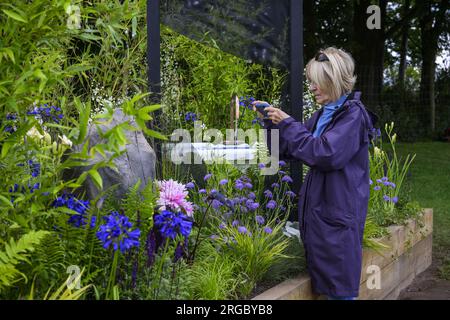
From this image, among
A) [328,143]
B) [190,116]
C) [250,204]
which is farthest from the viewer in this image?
[190,116]

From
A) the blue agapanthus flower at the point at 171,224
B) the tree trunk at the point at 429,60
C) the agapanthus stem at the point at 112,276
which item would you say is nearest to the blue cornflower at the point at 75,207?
the agapanthus stem at the point at 112,276

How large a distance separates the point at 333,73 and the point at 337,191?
0.57 meters

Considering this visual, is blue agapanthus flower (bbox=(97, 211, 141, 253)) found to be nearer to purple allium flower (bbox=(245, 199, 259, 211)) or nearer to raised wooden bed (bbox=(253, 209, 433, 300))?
raised wooden bed (bbox=(253, 209, 433, 300))

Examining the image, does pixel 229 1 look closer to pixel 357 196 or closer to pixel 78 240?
pixel 357 196

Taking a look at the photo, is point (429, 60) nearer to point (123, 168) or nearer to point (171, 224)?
point (123, 168)

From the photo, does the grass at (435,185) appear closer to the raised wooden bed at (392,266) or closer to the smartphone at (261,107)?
the raised wooden bed at (392,266)

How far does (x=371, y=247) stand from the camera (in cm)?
394

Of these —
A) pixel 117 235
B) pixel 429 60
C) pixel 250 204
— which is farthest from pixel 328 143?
pixel 429 60

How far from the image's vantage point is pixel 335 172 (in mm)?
3020

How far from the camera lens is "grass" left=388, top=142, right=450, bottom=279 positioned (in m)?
5.91

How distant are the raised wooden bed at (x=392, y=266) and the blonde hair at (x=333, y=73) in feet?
3.26

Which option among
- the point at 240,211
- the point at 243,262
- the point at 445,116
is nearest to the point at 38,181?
→ the point at 243,262

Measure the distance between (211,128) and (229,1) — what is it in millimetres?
1240

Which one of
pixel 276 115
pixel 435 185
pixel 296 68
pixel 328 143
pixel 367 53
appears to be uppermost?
pixel 367 53
